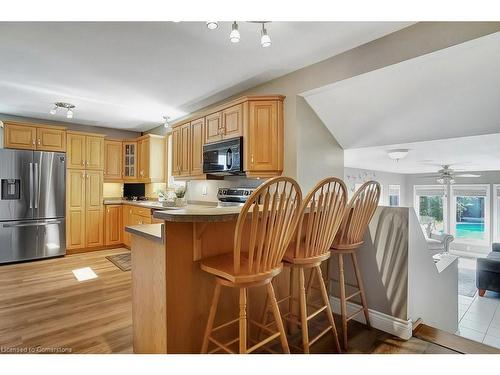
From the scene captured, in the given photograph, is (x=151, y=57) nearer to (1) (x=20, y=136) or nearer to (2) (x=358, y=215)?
(2) (x=358, y=215)

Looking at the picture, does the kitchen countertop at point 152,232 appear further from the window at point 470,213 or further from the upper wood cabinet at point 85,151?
the window at point 470,213

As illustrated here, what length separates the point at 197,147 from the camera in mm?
3766

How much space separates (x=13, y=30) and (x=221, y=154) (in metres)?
2.02

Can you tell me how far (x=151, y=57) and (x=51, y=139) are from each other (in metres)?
2.97

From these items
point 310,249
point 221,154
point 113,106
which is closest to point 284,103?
point 221,154

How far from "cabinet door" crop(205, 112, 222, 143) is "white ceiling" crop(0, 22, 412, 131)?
0.91 feet

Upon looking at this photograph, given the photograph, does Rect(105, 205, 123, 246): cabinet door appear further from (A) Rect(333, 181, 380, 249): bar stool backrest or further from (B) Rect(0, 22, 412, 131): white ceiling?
(A) Rect(333, 181, 380, 249): bar stool backrest

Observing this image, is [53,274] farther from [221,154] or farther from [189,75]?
[189,75]

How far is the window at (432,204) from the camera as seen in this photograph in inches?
328

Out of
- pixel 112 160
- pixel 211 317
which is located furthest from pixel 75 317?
pixel 112 160

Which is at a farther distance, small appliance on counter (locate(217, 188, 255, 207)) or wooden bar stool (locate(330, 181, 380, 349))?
small appliance on counter (locate(217, 188, 255, 207))

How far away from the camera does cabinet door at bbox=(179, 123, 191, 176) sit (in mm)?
3938

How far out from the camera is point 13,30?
80.7 inches

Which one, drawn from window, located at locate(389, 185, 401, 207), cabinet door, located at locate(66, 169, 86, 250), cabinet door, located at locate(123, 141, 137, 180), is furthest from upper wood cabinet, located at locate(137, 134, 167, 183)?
window, located at locate(389, 185, 401, 207)
